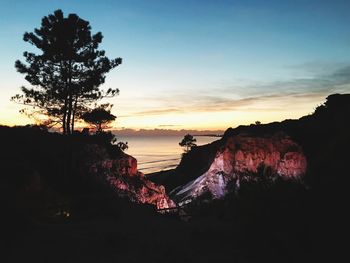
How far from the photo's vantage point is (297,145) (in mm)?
34844

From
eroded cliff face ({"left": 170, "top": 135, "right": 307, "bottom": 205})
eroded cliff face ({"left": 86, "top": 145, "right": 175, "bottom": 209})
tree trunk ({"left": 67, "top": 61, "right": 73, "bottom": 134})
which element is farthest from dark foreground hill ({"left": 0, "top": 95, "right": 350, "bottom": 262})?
eroded cliff face ({"left": 170, "top": 135, "right": 307, "bottom": 205})

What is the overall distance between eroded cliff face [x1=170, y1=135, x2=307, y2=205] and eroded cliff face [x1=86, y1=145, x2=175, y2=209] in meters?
10.5

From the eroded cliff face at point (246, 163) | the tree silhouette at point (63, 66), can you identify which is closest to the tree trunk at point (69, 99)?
the tree silhouette at point (63, 66)

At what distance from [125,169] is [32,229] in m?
14.5

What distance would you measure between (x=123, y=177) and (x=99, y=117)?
→ 25.5 ft

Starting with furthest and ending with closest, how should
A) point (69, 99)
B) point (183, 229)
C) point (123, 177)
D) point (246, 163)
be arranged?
point (246, 163), point (69, 99), point (123, 177), point (183, 229)

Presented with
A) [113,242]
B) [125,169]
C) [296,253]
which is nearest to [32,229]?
[113,242]

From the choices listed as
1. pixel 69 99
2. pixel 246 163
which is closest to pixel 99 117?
pixel 69 99

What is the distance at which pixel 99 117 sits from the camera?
30531 millimetres

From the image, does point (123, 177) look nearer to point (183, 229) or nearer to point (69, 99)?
point (69, 99)

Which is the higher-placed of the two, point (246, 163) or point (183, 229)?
point (246, 163)

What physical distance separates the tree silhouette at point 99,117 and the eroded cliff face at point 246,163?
1135 centimetres

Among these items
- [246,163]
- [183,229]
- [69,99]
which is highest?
[69,99]

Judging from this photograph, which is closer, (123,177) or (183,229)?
(183,229)
